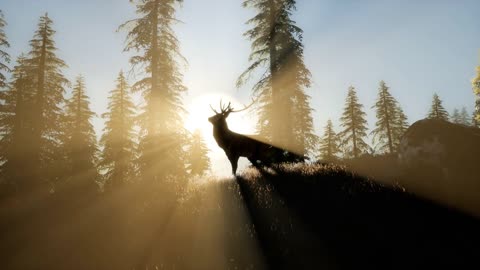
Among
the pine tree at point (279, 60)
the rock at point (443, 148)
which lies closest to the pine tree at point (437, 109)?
the pine tree at point (279, 60)

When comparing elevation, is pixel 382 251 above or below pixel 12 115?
below

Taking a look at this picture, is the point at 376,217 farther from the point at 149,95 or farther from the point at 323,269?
the point at 149,95

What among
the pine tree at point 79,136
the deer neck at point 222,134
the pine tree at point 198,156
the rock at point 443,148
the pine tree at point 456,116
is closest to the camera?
the rock at point 443,148

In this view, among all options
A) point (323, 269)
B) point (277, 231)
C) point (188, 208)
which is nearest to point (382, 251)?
point (323, 269)

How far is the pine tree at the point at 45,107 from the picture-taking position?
73.2ft

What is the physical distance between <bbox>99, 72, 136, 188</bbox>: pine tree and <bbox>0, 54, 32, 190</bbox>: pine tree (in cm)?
578

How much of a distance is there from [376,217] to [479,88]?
2650cm

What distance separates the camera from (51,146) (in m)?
23.8

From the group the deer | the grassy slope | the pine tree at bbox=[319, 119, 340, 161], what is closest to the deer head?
the deer

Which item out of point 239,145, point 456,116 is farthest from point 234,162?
point 456,116

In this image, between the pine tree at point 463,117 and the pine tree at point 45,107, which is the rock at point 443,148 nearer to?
the pine tree at point 45,107

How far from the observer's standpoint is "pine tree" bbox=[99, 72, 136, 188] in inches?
1019

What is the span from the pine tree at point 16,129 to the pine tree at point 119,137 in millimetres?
5783

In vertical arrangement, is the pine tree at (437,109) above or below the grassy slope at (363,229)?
above
